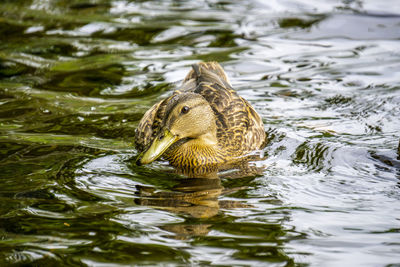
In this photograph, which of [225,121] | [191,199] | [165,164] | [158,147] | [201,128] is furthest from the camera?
[225,121]

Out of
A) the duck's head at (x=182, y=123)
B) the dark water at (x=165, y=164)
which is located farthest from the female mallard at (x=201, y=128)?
the dark water at (x=165, y=164)

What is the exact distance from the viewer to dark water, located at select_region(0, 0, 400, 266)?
571 centimetres

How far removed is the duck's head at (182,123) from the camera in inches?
289

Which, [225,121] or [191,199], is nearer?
[191,199]

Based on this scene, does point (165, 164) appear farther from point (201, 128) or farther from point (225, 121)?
point (225, 121)

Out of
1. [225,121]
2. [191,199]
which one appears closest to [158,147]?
[191,199]

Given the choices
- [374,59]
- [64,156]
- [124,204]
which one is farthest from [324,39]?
[124,204]

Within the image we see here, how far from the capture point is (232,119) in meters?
8.63

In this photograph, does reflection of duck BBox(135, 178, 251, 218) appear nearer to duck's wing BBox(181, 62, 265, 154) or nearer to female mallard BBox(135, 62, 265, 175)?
female mallard BBox(135, 62, 265, 175)

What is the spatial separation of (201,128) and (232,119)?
75 cm

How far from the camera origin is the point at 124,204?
257 inches

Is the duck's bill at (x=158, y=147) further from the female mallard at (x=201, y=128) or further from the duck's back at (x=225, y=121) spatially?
the duck's back at (x=225, y=121)

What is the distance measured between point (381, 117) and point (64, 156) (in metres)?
4.28

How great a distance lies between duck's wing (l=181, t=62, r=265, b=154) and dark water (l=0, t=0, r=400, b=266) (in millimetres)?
264
